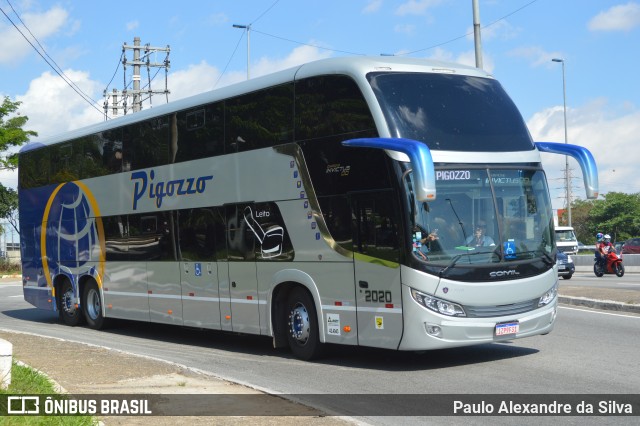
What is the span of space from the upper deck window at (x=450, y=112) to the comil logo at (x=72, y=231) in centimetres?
890

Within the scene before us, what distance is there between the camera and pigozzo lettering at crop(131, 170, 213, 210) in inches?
597

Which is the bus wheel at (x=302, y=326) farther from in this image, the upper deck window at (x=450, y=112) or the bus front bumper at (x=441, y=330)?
the upper deck window at (x=450, y=112)

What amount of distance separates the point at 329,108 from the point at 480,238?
2.76 metres

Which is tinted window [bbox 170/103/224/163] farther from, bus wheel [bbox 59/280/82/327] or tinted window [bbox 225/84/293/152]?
bus wheel [bbox 59/280/82/327]

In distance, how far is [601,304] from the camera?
62.2 feet

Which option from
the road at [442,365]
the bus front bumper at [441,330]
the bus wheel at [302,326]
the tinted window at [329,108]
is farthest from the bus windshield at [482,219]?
the bus wheel at [302,326]

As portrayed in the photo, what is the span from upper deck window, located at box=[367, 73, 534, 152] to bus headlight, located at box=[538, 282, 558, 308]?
1.96 meters

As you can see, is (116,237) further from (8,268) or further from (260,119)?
(8,268)

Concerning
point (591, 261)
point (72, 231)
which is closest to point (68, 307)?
point (72, 231)

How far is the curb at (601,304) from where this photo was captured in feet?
58.5

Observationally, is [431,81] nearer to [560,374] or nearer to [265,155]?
[265,155]

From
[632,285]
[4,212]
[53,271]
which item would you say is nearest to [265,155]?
[53,271]

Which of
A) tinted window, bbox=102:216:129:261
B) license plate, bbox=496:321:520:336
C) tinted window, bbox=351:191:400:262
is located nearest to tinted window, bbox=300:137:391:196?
tinted window, bbox=351:191:400:262

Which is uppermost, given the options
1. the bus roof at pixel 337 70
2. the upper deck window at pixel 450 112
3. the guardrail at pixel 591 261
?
the bus roof at pixel 337 70
